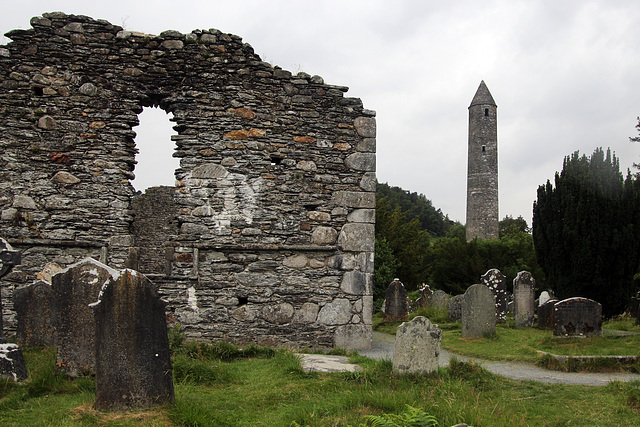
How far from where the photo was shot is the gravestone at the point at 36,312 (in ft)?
20.9

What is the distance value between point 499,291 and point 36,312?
10358 millimetres

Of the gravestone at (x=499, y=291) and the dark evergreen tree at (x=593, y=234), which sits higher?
the dark evergreen tree at (x=593, y=234)

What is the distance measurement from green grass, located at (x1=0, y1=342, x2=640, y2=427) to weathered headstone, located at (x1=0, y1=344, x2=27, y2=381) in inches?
4.6

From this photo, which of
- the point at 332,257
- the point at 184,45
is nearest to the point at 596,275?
the point at 332,257

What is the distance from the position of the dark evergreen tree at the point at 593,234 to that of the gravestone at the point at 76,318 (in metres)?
→ 11.0

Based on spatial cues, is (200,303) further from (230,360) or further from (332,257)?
(332,257)

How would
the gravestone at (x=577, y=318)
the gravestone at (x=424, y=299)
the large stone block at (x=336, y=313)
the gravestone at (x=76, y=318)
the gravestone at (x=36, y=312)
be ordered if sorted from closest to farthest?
the gravestone at (x=76, y=318) → the gravestone at (x=36, y=312) → the large stone block at (x=336, y=313) → the gravestone at (x=577, y=318) → the gravestone at (x=424, y=299)

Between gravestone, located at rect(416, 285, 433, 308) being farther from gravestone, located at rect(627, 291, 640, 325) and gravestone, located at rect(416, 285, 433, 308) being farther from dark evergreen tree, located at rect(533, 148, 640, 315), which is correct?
gravestone, located at rect(627, 291, 640, 325)

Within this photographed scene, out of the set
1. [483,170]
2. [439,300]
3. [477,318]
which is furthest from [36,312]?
[483,170]

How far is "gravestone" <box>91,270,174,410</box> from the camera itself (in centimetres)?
400

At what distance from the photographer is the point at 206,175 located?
8.08 m

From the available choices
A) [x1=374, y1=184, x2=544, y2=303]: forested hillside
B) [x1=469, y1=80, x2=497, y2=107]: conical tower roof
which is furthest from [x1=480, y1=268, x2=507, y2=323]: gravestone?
[x1=469, y1=80, x2=497, y2=107]: conical tower roof

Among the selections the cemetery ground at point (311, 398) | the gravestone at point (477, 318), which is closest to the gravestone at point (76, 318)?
the cemetery ground at point (311, 398)

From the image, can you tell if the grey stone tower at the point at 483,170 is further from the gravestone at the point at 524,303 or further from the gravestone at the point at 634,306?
the gravestone at the point at 524,303
